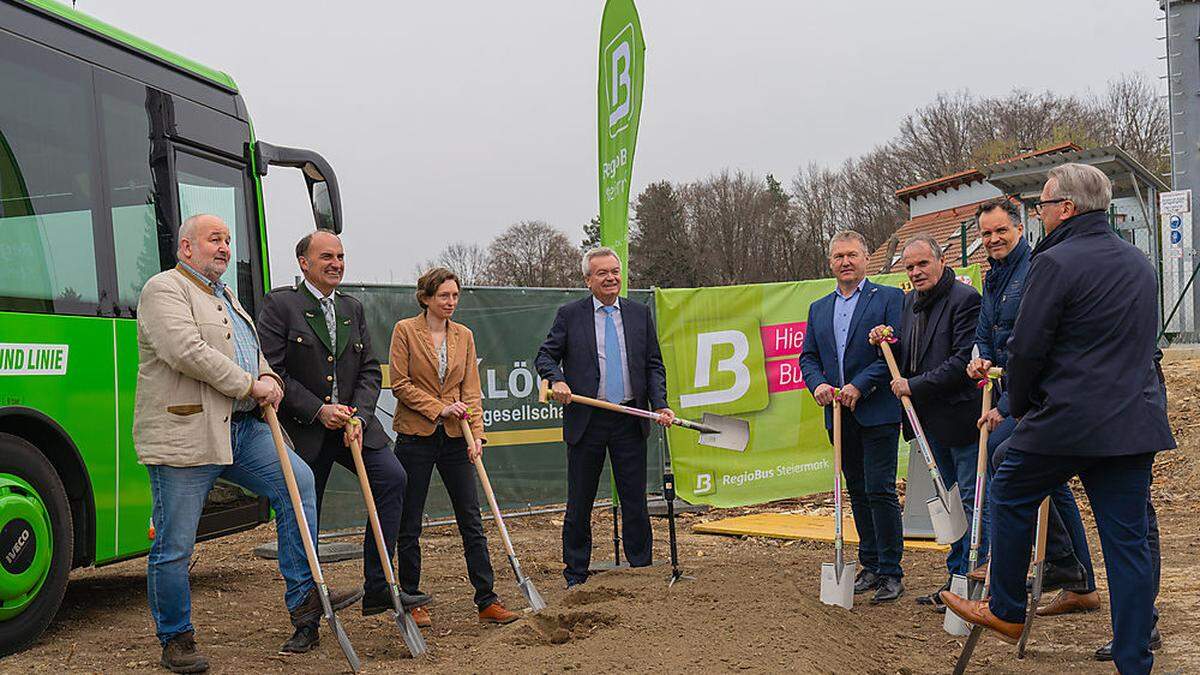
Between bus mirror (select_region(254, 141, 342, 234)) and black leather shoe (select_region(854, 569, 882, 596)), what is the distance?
13.8 feet

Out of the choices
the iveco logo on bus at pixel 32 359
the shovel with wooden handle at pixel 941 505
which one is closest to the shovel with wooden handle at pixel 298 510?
the iveco logo on bus at pixel 32 359

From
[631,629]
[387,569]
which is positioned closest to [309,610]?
[387,569]

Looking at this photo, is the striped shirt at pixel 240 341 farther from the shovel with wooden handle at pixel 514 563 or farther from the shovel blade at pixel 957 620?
the shovel blade at pixel 957 620

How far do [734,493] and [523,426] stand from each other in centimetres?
227

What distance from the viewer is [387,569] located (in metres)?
5.34

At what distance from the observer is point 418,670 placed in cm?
488

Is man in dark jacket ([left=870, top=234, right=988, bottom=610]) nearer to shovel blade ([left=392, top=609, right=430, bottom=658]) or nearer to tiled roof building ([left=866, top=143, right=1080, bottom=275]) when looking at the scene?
shovel blade ([left=392, top=609, right=430, bottom=658])

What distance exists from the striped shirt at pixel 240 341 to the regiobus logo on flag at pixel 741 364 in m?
5.79

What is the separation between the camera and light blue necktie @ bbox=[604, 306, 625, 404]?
6.77m

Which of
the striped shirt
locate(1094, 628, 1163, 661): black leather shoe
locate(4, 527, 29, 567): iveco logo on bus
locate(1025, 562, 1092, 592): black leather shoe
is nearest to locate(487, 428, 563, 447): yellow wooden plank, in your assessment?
the striped shirt

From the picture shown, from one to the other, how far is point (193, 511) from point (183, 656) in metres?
0.64

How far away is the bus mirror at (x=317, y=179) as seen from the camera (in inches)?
298

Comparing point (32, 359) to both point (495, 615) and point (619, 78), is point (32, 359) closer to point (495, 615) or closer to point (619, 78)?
point (495, 615)

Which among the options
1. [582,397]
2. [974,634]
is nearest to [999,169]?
[582,397]
